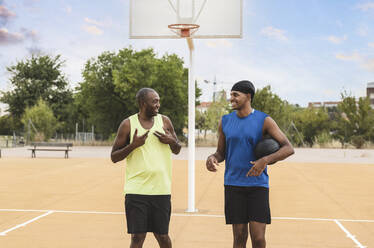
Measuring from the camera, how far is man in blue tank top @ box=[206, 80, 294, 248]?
14.4 feet

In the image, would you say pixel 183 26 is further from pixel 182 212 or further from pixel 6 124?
pixel 6 124

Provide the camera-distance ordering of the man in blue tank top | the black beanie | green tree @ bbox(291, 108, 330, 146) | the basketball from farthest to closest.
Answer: green tree @ bbox(291, 108, 330, 146)
the black beanie
the man in blue tank top
the basketball

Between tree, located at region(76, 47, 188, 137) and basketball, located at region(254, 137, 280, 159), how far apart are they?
1456 inches

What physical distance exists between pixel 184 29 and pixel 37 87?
57.1 meters

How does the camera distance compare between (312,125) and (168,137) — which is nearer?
(168,137)

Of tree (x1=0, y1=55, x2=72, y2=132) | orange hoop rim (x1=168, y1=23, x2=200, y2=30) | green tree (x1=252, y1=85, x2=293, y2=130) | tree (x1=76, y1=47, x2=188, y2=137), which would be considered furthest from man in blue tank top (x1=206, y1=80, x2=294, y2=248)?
tree (x1=0, y1=55, x2=72, y2=132)

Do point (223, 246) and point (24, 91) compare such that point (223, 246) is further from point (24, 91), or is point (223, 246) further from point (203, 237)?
point (24, 91)

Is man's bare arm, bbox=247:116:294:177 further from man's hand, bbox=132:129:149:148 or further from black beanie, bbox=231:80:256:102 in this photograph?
man's hand, bbox=132:129:149:148

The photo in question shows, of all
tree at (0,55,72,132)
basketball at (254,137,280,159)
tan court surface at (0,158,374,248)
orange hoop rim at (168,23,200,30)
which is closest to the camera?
basketball at (254,137,280,159)

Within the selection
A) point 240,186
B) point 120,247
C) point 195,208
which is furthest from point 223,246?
point 195,208

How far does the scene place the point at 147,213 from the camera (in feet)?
14.3

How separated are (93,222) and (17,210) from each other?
75.4 inches

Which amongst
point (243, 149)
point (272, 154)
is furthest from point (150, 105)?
point (272, 154)

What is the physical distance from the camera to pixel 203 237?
22.0 feet
